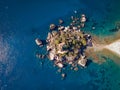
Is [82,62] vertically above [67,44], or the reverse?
[67,44]

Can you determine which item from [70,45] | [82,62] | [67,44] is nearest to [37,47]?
[67,44]

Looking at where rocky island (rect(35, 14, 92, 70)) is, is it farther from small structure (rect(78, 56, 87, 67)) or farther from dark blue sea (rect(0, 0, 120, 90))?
dark blue sea (rect(0, 0, 120, 90))

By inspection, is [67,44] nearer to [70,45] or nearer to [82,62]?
[70,45]

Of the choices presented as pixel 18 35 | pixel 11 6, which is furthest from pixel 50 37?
pixel 11 6

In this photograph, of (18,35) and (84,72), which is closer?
(84,72)

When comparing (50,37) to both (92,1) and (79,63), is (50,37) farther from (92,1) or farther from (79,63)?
(92,1)

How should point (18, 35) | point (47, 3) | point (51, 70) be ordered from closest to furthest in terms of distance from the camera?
point (51, 70)
point (18, 35)
point (47, 3)

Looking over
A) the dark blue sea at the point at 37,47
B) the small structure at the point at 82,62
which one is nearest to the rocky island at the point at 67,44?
the small structure at the point at 82,62

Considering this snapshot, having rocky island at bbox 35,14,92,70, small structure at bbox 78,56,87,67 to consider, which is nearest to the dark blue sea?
small structure at bbox 78,56,87,67
